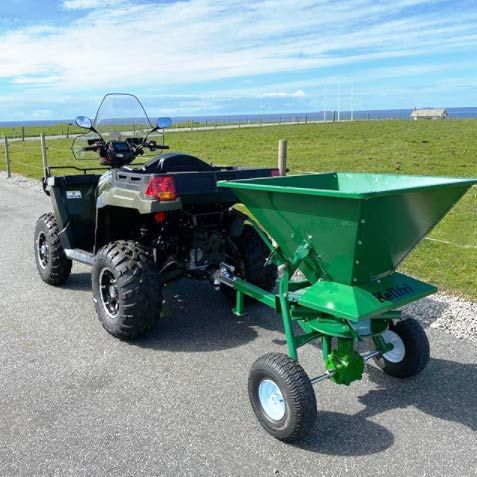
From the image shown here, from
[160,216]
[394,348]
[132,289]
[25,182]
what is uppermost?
[160,216]

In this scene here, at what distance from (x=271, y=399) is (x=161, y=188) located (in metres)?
1.65

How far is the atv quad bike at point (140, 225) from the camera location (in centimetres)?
409

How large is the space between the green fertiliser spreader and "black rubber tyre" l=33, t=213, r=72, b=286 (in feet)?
9.30

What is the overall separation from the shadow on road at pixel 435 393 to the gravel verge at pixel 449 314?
57 cm

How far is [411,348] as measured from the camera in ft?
11.7

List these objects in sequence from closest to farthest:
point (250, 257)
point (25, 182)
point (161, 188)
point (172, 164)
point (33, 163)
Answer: point (161, 188), point (172, 164), point (250, 257), point (25, 182), point (33, 163)

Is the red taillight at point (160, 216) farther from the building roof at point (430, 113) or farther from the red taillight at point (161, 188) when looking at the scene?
the building roof at point (430, 113)

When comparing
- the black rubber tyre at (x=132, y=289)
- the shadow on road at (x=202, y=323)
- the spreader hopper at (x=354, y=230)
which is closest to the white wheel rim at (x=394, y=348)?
the spreader hopper at (x=354, y=230)

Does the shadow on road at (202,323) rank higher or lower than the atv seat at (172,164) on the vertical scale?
lower

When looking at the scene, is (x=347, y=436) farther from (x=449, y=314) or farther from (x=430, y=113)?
(x=430, y=113)

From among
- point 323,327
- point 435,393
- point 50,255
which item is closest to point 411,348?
point 435,393

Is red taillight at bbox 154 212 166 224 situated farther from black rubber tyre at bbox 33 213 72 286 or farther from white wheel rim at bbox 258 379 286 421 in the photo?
black rubber tyre at bbox 33 213 72 286

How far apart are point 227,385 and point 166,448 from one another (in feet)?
2.55

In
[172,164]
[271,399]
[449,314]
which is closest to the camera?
[271,399]
